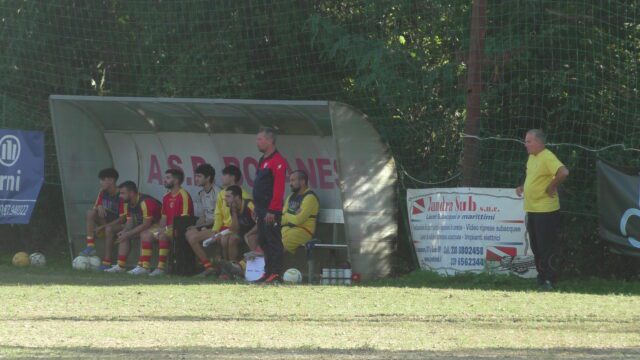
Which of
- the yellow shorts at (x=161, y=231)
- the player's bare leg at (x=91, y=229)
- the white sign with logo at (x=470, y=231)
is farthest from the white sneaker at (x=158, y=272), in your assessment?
the white sign with logo at (x=470, y=231)

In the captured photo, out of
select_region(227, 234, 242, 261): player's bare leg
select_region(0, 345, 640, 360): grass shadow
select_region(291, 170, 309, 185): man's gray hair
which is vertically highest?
select_region(291, 170, 309, 185): man's gray hair

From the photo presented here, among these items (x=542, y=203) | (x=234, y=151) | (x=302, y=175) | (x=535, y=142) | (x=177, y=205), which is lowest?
(x=177, y=205)

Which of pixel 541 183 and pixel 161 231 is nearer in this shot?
pixel 541 183

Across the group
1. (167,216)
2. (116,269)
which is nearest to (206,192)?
(167,216)

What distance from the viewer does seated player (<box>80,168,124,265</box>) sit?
604 inches

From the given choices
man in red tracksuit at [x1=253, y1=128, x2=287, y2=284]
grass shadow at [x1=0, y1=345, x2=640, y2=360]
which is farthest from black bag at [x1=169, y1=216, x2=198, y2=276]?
grass shadow at [x1=0, y1=345, x2=640, y2=360]

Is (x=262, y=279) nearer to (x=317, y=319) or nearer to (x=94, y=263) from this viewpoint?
(x=94, y=263)

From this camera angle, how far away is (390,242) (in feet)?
46.1

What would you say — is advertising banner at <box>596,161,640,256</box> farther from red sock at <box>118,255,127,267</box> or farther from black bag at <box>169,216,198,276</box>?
red sock at <box>118,255,127,267</box>

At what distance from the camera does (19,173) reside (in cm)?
1611

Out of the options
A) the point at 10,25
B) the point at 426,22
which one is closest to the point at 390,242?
the point at 426,22

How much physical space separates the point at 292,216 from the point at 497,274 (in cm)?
262

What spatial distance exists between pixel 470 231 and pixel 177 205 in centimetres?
388

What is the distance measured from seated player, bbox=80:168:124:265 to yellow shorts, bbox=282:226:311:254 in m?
2.77
